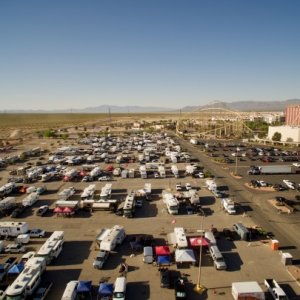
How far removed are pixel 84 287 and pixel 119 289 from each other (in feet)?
7.91

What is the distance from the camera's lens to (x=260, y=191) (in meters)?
44.8

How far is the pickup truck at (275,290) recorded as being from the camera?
19.7 m

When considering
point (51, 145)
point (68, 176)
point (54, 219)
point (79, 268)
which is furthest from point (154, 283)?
point (51, 145)

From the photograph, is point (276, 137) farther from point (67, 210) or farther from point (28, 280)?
point (28, 280)

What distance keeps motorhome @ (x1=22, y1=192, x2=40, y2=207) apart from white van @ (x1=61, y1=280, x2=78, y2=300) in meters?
20.4

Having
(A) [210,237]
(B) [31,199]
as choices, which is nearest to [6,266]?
(B) [31,199]

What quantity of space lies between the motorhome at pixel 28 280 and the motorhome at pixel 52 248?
1.01 m

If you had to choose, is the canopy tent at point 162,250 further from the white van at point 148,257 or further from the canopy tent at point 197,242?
the canopy tent at point 197,242

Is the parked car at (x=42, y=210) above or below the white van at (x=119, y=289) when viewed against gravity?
below

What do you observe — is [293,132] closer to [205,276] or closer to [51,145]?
[51,145]

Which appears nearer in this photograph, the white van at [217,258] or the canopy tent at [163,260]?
the white van at [217,258]

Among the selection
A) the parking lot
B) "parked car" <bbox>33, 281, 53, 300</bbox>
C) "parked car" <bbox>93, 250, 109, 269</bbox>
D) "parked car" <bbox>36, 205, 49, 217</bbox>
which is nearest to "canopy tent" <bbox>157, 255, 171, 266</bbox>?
the parking lot

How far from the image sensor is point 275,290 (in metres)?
20.2

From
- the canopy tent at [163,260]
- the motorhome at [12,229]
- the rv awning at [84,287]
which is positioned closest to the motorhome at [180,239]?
the canopy tent at [163,260]
